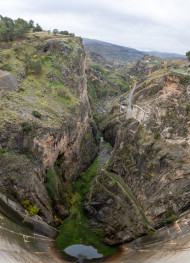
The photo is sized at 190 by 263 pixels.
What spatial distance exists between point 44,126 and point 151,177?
2442 centimetres

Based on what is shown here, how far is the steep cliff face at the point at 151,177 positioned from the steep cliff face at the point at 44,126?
31.7 feet

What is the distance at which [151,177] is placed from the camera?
1558 inches

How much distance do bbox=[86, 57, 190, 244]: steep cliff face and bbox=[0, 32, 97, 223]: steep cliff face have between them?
9674 millimetres

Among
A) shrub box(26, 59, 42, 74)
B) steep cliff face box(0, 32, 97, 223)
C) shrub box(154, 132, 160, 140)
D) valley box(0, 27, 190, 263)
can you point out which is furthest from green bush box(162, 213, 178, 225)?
shrub box(26, 59, 42, 74)

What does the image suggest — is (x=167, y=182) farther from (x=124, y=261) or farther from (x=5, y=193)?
(x=5, y=193)

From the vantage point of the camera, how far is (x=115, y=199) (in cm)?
4119

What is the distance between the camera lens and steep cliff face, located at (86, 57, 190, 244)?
35125 millimetres

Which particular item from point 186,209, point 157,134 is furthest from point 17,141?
point 186,209

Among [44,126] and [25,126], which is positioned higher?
[25,126]

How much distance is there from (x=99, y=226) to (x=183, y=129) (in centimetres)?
2663

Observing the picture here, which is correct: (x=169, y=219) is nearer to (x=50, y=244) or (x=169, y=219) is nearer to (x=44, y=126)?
(x=50, y=244)

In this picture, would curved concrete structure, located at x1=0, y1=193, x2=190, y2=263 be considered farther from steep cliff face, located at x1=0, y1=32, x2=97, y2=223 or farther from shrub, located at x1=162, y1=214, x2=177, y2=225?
steep cliff face, located at x1=0, y1=32, x2=97, y2=223

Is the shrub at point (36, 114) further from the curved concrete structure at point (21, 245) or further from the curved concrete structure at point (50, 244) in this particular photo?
the curved concrete structure at point (21, 245)

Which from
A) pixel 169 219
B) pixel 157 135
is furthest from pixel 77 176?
pixel 169 219
